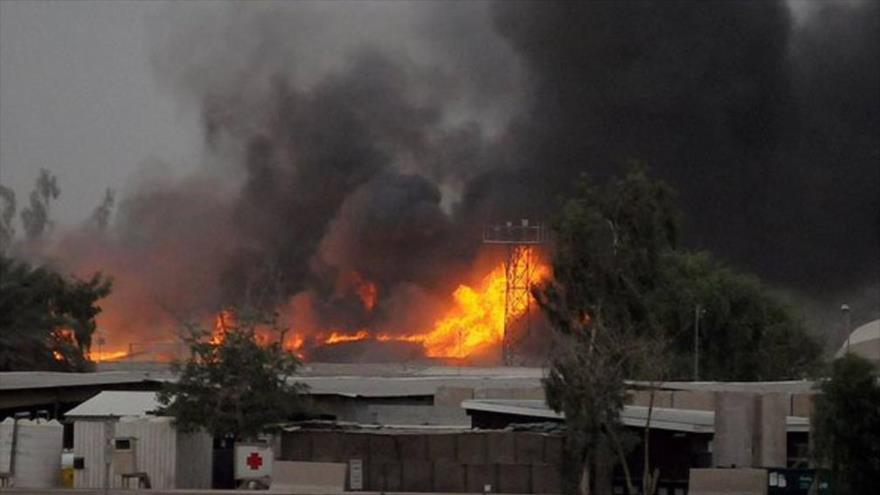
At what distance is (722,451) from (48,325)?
136 ft

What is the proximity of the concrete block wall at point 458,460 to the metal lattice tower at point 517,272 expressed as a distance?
51.5m

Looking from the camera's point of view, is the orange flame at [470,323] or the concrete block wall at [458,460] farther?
the orange flame at [470,323]

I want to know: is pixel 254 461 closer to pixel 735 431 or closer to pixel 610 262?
pixel 735 431

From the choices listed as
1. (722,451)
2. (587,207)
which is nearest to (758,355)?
(587,207)

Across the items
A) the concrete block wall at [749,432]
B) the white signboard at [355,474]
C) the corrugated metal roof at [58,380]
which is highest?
the corrugated metal roof at [58,380]

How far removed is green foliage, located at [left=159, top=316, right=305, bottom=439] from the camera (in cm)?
4472

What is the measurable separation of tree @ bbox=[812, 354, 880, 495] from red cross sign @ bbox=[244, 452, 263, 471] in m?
13.6

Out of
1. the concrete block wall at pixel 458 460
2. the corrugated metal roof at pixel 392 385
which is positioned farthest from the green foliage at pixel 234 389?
the corrugated metal roof at pixel 392 385

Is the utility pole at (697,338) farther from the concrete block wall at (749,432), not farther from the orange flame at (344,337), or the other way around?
the orange flame at (344,337)

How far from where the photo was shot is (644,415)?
4494 centimetres

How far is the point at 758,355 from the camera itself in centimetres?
8188

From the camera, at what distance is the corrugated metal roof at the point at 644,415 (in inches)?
1686

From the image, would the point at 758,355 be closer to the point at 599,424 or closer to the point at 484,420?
the point at 484,420

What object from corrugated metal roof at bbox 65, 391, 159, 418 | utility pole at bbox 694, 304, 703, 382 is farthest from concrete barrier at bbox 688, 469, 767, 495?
utility pole at bbox 694, 304, 703, 382
